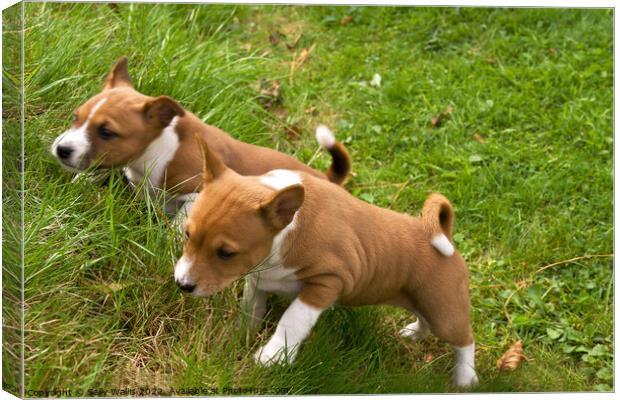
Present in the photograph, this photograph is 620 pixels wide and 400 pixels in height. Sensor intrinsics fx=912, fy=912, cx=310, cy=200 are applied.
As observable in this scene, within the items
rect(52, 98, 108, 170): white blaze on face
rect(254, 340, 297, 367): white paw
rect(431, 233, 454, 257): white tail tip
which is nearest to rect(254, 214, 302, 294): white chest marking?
rect(254, 340, 297, 367): white paw

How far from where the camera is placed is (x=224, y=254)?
156 inches

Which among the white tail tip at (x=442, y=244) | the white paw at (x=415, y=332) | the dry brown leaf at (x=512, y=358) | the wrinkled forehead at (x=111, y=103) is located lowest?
the dry brown leaf at (x=512, y=358)

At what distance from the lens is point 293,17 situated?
5.68 m

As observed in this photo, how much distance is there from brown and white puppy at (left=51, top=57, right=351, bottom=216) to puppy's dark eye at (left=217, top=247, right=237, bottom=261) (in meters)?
0.99

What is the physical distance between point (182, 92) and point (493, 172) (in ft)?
6.53

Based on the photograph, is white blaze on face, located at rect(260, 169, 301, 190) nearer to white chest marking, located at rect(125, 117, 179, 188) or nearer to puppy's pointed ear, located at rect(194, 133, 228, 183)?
puppy's pointed ear, located at rect(194, 133, 228, 183)

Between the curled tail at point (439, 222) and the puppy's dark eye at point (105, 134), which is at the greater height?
the puppy's dark eye at point (105, 134)

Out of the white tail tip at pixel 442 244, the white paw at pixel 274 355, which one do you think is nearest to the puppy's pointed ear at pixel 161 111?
the white paw at pixel 274 355

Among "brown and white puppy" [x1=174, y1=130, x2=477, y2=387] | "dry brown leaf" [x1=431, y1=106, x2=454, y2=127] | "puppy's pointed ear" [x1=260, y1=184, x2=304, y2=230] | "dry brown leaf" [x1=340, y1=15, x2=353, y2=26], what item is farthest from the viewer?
"dry brown leaf" [x1=431, y1=106, x2=454, y2=127]

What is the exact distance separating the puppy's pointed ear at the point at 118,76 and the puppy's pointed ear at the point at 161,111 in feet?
0.95

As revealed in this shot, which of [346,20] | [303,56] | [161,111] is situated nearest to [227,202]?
[161,111]

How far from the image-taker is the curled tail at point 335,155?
5.05m

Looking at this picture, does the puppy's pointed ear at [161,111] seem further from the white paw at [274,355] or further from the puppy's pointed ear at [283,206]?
the white paw at [274,355]

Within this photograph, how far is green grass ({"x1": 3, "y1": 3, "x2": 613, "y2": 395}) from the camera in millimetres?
4152
